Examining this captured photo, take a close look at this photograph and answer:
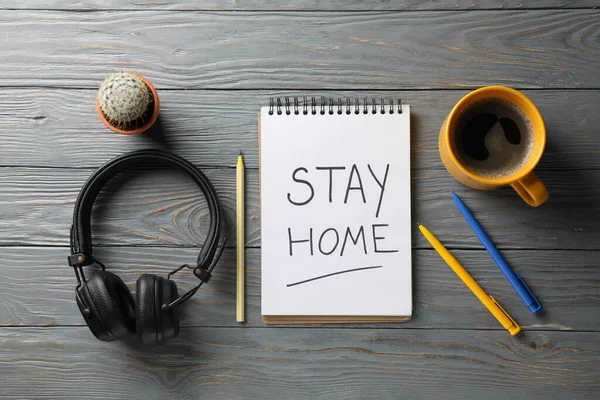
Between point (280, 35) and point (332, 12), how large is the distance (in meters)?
0.08

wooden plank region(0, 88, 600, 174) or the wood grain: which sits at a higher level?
wooden plank region(0, 88, 600, 174)

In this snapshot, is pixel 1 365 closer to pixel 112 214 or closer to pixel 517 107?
pixel 112 214

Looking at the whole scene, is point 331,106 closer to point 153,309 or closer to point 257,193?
point 257,193

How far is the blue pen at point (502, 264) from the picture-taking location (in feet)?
2.13

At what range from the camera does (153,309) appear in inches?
22.8

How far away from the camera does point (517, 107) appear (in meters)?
0.61

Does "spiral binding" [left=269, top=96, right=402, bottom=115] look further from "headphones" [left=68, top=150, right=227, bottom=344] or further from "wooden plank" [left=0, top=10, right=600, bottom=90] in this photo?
"headphones" [left=68, top=150, right=227, bottom=344]

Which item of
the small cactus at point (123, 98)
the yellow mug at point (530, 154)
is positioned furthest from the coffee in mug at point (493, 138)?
the small cactus at point (123, 98)

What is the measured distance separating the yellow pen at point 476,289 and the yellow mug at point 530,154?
0.09 metres

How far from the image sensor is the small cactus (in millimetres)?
584

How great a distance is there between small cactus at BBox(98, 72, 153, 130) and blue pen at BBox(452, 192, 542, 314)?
16.2 inches

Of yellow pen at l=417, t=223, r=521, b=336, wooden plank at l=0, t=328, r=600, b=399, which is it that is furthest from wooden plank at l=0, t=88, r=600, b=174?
wooden plank at l=0, t=328, r=600, b=399

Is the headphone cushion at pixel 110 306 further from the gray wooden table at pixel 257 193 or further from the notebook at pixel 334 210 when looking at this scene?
the notebook at pixel 334 210

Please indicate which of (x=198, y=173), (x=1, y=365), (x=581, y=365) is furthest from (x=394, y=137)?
(x=1, y=365)
